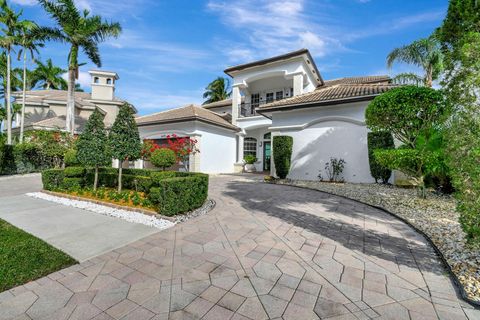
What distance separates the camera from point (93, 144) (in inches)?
321

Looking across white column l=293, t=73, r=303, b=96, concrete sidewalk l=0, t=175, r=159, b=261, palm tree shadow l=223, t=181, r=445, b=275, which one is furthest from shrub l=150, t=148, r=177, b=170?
white column l=293, t=73, r=303, b=96

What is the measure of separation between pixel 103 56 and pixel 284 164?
652 inches

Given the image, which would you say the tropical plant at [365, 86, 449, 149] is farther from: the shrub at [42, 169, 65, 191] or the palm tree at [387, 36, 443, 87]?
the shrub at [42, 169, 65, 191]

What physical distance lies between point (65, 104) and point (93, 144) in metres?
20.4

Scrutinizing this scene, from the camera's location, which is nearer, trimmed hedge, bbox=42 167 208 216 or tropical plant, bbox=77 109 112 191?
trimmed hedge, bbox=42 167 208 216

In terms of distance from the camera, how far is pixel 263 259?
3311 millimetres

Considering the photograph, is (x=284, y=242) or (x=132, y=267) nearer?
(x=132, y=267)

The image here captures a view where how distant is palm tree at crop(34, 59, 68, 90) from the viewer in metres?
28.5

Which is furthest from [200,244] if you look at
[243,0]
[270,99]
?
[270,99]

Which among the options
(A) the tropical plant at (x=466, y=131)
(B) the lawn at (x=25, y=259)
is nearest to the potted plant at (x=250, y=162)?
(A) the tropical plant at (x=466, y=131)

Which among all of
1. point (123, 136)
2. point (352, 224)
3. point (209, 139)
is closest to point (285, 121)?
point (209, 139)

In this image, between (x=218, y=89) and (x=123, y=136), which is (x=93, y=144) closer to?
(x=123, y=136)

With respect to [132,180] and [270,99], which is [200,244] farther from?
[270,99]

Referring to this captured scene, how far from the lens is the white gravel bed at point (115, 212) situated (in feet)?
16.5
